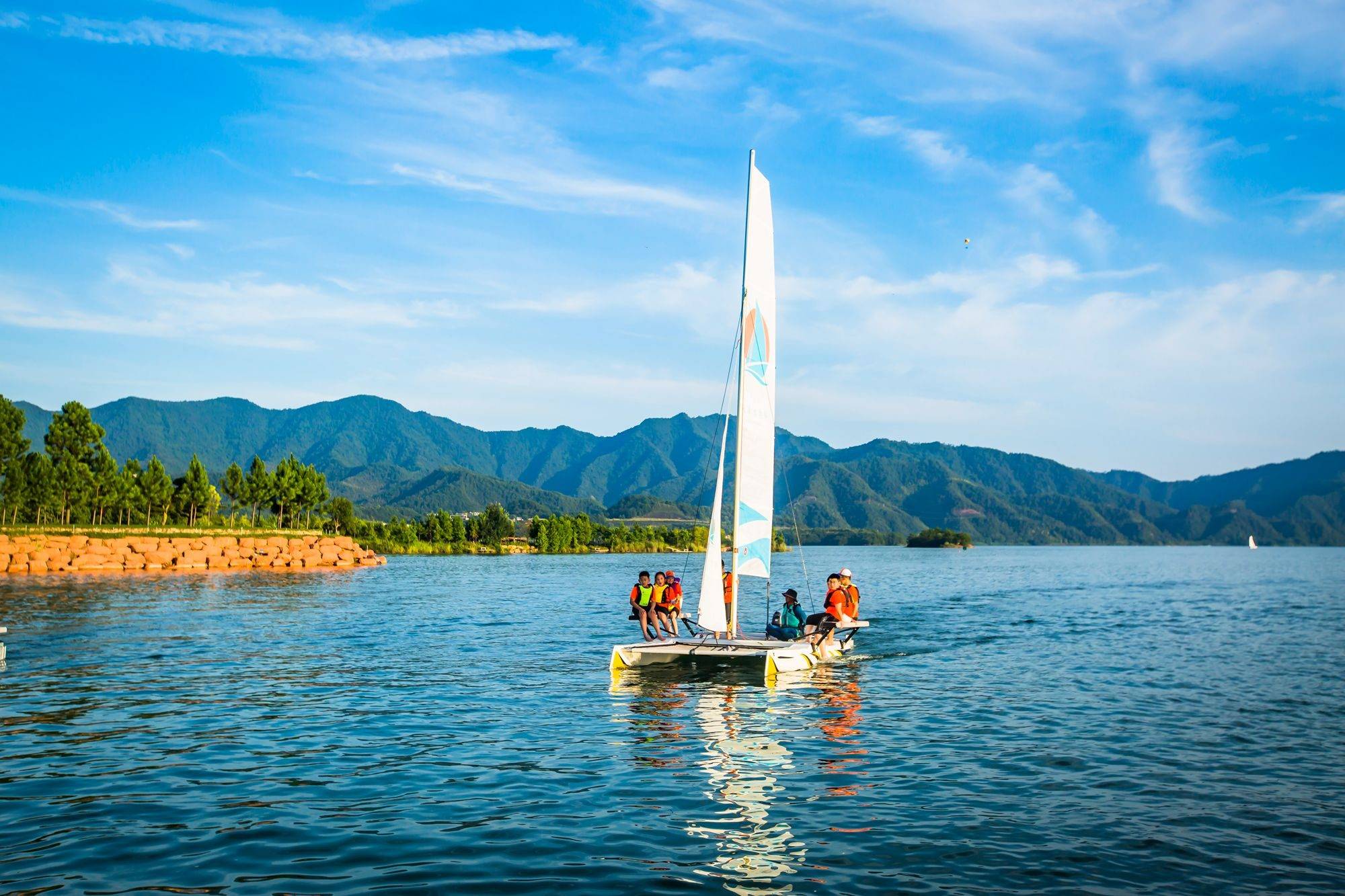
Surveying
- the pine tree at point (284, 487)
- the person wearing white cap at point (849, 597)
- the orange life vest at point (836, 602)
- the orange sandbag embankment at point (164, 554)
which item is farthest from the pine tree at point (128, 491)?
the orange life vest at point (836, 602)

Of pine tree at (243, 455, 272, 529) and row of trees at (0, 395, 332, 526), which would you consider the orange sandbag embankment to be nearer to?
row of trees at (0, 395, 332, 526)

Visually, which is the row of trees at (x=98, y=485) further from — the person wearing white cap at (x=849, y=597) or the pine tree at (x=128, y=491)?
the person wearing white cap at (x=849, y=597)

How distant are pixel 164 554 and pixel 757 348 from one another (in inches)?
3141

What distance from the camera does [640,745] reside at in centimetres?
2105

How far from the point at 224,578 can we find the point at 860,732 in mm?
68136

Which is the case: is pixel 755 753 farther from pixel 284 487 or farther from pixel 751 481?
pixel 284 487

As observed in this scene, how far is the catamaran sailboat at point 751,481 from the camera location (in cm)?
2973

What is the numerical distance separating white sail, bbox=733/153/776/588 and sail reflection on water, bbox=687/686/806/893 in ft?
19.3

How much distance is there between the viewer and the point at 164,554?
90.2 meters

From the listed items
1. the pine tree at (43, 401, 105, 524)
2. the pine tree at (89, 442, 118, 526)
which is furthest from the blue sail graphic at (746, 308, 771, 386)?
the pine tree at (89, 442, 118, 526)

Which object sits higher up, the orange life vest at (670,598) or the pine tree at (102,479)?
the pine tree at (102,479)

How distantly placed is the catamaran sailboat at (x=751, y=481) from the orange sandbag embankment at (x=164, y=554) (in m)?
71.2

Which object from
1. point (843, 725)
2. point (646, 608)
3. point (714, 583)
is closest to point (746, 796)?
point (843, 725)

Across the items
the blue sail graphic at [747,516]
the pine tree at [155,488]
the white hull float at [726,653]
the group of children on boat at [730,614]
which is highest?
the pine tree at [155,488]
